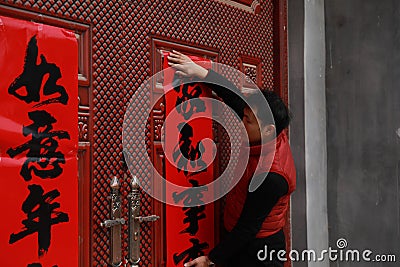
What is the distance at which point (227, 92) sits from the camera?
215 cm

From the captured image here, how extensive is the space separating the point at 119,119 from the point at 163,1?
55 centimetres

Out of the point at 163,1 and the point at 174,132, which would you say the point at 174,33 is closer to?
the point at 163,1

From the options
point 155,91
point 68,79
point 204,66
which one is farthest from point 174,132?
point 68,79

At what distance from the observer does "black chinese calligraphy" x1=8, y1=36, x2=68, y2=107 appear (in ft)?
4.68

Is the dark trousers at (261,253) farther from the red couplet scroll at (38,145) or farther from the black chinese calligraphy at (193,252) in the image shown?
the red couplet scroll at (38,145)

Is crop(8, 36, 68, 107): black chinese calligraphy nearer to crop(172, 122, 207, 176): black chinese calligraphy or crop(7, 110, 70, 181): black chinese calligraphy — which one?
crop(7, 110, 70, 181): black chinese calligraphy

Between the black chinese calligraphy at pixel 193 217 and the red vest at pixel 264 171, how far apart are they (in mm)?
128

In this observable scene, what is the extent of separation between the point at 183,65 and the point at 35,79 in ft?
2.24

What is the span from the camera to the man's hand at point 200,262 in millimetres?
2018

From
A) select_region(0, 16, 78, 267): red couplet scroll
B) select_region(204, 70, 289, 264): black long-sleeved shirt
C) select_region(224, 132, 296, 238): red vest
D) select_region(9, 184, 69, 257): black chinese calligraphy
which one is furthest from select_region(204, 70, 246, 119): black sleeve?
select_region(9, 184, 69, 257): black chinese calligraphy

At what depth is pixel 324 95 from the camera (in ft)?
9.55

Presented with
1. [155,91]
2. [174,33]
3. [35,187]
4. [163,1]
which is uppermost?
[163,1]

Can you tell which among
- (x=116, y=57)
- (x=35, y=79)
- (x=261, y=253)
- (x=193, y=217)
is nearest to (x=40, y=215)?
(x=35, y=79)

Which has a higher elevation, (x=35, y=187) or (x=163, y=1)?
(x=163, y=1)
